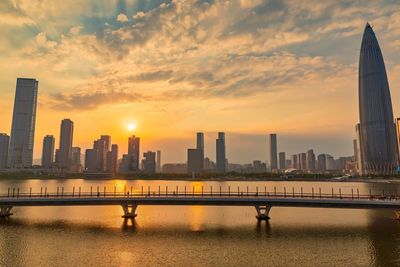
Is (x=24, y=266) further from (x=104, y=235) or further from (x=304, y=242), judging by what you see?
(x=304, y=242)

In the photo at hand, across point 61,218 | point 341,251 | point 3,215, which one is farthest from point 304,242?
point 3,215

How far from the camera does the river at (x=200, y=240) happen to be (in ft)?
130

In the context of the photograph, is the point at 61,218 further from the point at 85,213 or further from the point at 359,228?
the point at 359,228

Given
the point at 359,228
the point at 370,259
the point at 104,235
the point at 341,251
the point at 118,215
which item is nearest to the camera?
the point at 370,259

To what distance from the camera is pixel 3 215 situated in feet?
236

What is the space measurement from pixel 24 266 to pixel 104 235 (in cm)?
1806

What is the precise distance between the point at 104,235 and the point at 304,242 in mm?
35631

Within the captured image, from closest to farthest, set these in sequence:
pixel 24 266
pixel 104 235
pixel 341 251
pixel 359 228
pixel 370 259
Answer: pixel 24 266
pixel 370 259
pixel 341 251
pixel 104 235
pixel 359 228

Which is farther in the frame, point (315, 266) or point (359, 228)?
point (359, 228)

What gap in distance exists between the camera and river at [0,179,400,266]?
3953 cm

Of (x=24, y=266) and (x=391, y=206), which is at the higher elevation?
(x=391, y=206)

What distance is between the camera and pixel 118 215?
7838 cm

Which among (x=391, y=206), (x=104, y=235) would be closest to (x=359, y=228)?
(x=391, y=206)

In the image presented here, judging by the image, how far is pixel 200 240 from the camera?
167 ft
